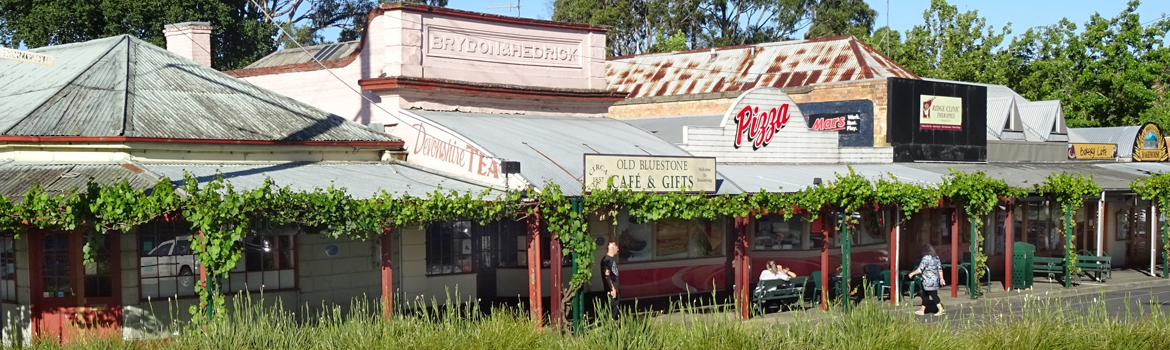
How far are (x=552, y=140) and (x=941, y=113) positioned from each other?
34.4 feet

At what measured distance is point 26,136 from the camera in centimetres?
1329


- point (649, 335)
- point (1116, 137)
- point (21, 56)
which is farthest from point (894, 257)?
point (1116, 137)

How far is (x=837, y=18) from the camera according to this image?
195 feet

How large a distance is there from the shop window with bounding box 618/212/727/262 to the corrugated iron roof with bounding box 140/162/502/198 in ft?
12.9

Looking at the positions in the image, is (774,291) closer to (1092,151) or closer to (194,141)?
(194,141)

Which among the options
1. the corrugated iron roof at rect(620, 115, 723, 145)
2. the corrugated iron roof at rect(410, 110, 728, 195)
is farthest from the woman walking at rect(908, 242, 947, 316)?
the corrugated iron roof at rect(620, 115, 723, 145)

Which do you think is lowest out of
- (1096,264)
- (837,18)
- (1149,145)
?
(1096,264)

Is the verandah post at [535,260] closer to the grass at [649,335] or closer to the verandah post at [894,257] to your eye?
the grass at [649,335]

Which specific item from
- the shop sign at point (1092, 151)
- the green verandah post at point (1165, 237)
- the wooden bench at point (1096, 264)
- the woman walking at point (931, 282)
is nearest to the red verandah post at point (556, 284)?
the woman walking at point (931, 282)

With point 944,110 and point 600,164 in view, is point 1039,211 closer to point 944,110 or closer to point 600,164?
point 944,110

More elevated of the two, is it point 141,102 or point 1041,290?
point 141,102

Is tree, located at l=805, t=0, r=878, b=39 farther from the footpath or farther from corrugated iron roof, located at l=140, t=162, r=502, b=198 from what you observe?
corrugated iron roof, located at l=140, t=162, r=502, b=198

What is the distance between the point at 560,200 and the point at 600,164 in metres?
0.90

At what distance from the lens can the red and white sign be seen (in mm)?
19812
